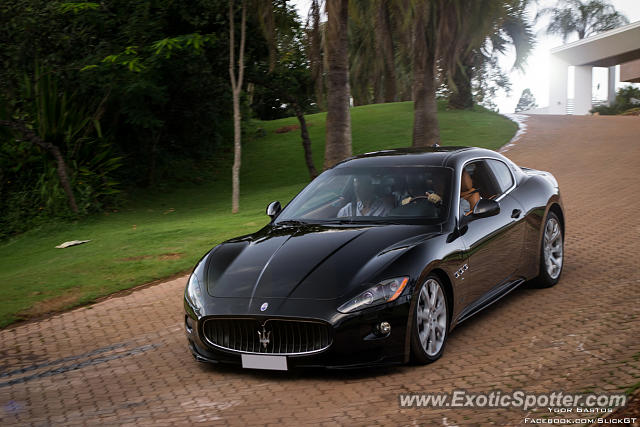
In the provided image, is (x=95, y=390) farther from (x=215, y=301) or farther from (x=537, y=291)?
(x=537, y=291)

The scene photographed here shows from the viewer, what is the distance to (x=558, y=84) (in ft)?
182

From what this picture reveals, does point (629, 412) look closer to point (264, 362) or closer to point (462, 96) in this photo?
point (264, 362)

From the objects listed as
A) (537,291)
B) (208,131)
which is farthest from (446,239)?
(208,131)

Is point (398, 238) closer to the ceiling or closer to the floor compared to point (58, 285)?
closer to the ceiling

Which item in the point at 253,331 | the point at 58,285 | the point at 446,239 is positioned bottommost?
the point at 58,285

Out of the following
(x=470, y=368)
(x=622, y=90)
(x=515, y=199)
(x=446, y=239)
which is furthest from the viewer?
(x=622, y=90)

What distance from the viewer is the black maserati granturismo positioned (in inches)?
202

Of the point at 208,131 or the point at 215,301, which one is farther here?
the point at 208,131

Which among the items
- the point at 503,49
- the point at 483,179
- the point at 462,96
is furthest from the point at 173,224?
the point at 503,49

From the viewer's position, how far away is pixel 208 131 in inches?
985

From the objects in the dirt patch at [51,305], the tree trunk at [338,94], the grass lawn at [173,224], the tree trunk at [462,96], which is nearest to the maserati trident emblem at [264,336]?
the grass lawn at [173,224]

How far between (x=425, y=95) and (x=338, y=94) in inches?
139

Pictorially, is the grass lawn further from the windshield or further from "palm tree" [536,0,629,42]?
"palm tree" [536,0,629,42]

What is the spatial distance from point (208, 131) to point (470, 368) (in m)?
20.5
